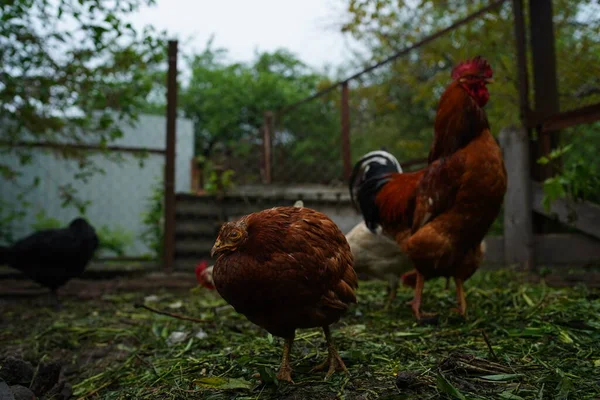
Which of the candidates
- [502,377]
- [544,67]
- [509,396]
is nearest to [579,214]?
[544,67]

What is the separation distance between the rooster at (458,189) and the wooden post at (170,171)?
3842mm

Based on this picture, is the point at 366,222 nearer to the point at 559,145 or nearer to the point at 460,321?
the point at 460,321

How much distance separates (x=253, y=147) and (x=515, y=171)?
5608mm

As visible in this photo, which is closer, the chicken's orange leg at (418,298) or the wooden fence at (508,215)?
the chicken's orange leg at (418,298)

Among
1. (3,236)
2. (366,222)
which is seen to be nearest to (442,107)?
(366,222)

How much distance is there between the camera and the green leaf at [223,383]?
7.27ft

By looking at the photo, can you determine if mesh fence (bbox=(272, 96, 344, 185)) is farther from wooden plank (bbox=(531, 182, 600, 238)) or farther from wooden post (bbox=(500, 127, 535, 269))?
wooden plank (bbox=(531, 182, 600, 238))

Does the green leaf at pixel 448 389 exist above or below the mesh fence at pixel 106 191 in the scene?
below

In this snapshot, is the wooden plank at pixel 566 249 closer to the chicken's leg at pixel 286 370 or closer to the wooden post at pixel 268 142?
the chicken's leg at pixel 286 370

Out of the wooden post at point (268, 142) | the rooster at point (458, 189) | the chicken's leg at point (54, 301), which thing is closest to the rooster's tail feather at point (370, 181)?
the rooster at point (458, 189)

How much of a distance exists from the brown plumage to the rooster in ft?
4.13

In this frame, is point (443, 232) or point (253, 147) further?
point (253, 147)

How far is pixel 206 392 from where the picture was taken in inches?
87.5

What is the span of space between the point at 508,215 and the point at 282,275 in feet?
13.9
